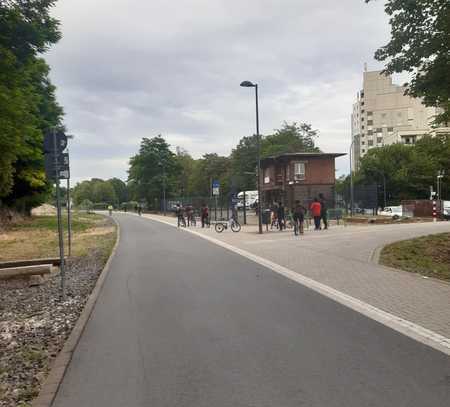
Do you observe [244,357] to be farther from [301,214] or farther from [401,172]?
[401,172]

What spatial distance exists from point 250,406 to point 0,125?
409 inches

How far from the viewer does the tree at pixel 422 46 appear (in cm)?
1323

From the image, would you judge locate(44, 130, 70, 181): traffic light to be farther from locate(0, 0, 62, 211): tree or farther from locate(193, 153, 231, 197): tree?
locate(193, 153, 231, 197): tree

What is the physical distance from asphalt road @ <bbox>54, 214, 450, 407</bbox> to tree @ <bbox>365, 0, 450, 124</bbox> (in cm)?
849

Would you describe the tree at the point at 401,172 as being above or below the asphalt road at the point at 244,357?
above

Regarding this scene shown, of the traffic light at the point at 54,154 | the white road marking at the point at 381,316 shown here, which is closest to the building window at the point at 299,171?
the white road marking at the point at 381,316

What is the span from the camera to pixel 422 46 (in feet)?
45.0

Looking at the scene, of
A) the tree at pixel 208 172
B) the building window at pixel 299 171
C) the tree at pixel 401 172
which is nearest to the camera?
the building window at pixel 299 171

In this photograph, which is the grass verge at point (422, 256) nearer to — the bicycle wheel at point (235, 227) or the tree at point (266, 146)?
the bicycle wheel at point (235, 227)

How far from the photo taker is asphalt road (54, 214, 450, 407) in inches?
163

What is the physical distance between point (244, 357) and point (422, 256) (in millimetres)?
10197

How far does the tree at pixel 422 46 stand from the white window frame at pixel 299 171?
35841 millimetres

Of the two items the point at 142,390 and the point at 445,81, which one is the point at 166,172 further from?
the point at 142,390

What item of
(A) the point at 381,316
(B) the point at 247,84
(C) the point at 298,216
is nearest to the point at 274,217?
(C) the point at 298,216
